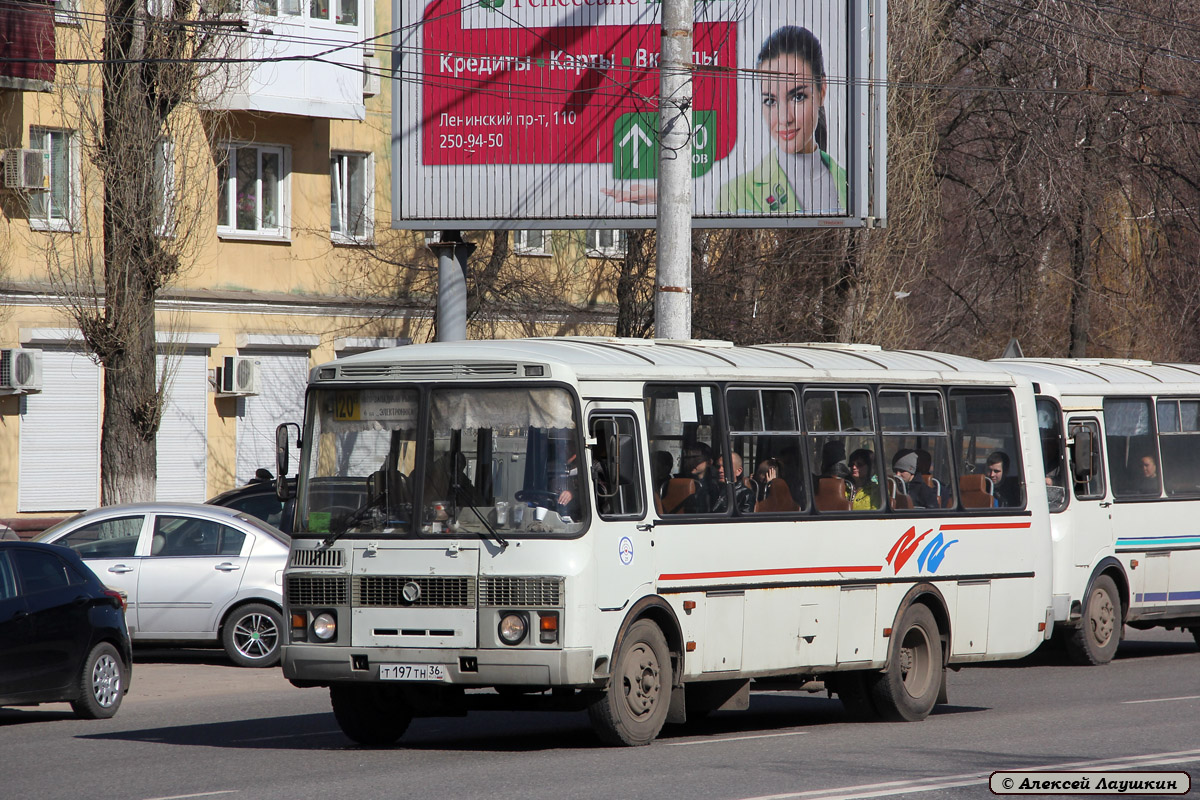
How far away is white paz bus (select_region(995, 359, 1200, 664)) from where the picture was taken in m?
18.1

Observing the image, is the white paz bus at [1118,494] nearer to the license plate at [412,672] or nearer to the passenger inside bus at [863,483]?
the passenger inside bus at [863,483]

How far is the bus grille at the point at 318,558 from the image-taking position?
36.4 feet

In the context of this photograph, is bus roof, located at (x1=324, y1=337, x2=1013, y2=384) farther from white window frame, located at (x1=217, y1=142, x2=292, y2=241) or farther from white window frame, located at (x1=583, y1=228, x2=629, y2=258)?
white window frame, located at (x1=217, y1=142, x2=292, y2=241)

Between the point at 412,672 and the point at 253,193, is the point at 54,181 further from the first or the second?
the point at 412,672

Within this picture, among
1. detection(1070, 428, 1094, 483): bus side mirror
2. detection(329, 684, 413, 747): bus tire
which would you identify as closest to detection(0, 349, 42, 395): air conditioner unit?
detection(1070, 428, 1094, 483): bus side mirror

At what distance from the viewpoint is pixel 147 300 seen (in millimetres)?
20859

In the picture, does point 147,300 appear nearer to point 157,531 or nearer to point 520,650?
point 157,531

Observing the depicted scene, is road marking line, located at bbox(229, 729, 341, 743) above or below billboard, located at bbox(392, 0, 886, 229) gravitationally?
below

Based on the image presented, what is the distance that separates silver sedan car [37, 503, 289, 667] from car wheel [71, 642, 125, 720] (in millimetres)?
3309

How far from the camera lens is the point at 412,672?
10.7 m

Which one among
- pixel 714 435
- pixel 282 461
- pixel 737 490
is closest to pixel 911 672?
pixel 737 490

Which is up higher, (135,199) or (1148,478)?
(135,199)

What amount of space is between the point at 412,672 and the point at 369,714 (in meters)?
1.00

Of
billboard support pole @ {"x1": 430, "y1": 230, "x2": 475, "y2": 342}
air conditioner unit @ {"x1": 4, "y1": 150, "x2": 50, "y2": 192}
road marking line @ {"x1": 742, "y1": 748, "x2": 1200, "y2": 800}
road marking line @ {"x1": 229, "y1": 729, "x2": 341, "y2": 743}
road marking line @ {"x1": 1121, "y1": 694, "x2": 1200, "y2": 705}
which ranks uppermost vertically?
air conditioner unit @ {"x1": 4, "y1": 150, "x2": 50, "y2": 192}
